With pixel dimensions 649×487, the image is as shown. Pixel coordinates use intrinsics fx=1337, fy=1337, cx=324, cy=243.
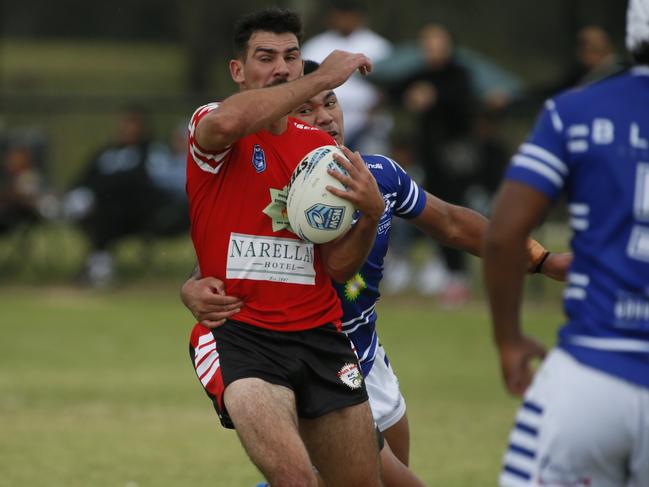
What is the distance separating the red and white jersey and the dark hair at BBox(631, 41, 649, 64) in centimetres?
179

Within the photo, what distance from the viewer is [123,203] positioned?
666 inches

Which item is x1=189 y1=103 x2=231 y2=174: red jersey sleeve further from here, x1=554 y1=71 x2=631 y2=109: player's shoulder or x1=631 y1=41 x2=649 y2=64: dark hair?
x1=631 y1=41 x2=649 y2=64: dark hair

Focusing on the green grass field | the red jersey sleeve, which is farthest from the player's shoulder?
the green grass field

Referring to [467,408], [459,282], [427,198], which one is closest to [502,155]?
[459,282]

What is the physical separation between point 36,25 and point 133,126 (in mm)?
21245

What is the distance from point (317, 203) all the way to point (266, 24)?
962 millimetres

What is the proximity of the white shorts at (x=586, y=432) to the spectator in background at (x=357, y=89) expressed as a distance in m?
11.0

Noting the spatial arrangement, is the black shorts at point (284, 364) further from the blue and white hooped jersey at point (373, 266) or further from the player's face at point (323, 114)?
the player's face at point (323, 114)

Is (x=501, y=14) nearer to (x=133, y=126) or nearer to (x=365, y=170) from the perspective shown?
(x=133, y=126)

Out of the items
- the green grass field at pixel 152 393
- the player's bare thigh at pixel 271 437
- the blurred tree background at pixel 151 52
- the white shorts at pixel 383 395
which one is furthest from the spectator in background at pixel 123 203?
the player's bare thigh at pixel 271 437

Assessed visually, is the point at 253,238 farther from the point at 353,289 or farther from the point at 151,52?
the point at 151,52

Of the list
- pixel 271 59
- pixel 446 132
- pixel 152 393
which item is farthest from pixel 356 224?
pixel 446 132

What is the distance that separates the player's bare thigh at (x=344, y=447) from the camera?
17.1ft

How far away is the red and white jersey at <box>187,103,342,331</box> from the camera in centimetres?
526
